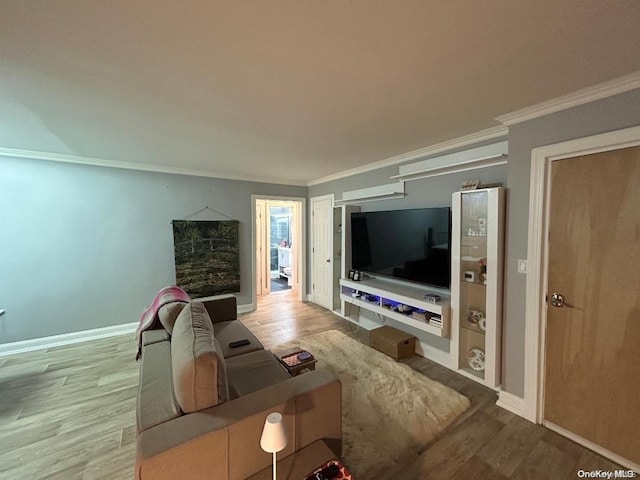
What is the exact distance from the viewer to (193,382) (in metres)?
1.24

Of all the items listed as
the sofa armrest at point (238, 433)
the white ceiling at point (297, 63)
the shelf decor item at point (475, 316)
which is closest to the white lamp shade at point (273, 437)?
the sofa armrest at point (238, 433)

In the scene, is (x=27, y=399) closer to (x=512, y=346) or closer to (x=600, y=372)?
(x=512, y=346)

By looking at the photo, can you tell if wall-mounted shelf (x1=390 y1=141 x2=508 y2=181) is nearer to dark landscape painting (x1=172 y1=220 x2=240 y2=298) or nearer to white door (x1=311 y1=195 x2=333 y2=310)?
white door (x1=311 y1=195 x2=333 y2=310)

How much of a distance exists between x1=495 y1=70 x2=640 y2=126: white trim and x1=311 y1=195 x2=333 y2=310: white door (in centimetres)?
286

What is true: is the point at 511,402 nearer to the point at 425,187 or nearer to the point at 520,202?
the point at 520,202

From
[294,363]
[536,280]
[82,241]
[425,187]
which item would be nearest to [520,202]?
[536,280]

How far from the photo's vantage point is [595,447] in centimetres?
177

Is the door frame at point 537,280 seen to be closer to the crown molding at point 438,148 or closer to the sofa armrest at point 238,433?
the crown molding at point 438,148

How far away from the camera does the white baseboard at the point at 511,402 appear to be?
210 cm

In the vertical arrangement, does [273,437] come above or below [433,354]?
above

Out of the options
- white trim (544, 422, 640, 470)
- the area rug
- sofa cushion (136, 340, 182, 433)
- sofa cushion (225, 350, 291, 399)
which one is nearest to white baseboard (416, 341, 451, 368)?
the area rug

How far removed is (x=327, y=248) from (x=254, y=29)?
3.79m

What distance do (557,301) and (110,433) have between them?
11.3ft

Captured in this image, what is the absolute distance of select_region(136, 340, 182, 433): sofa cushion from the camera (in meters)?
1.23
